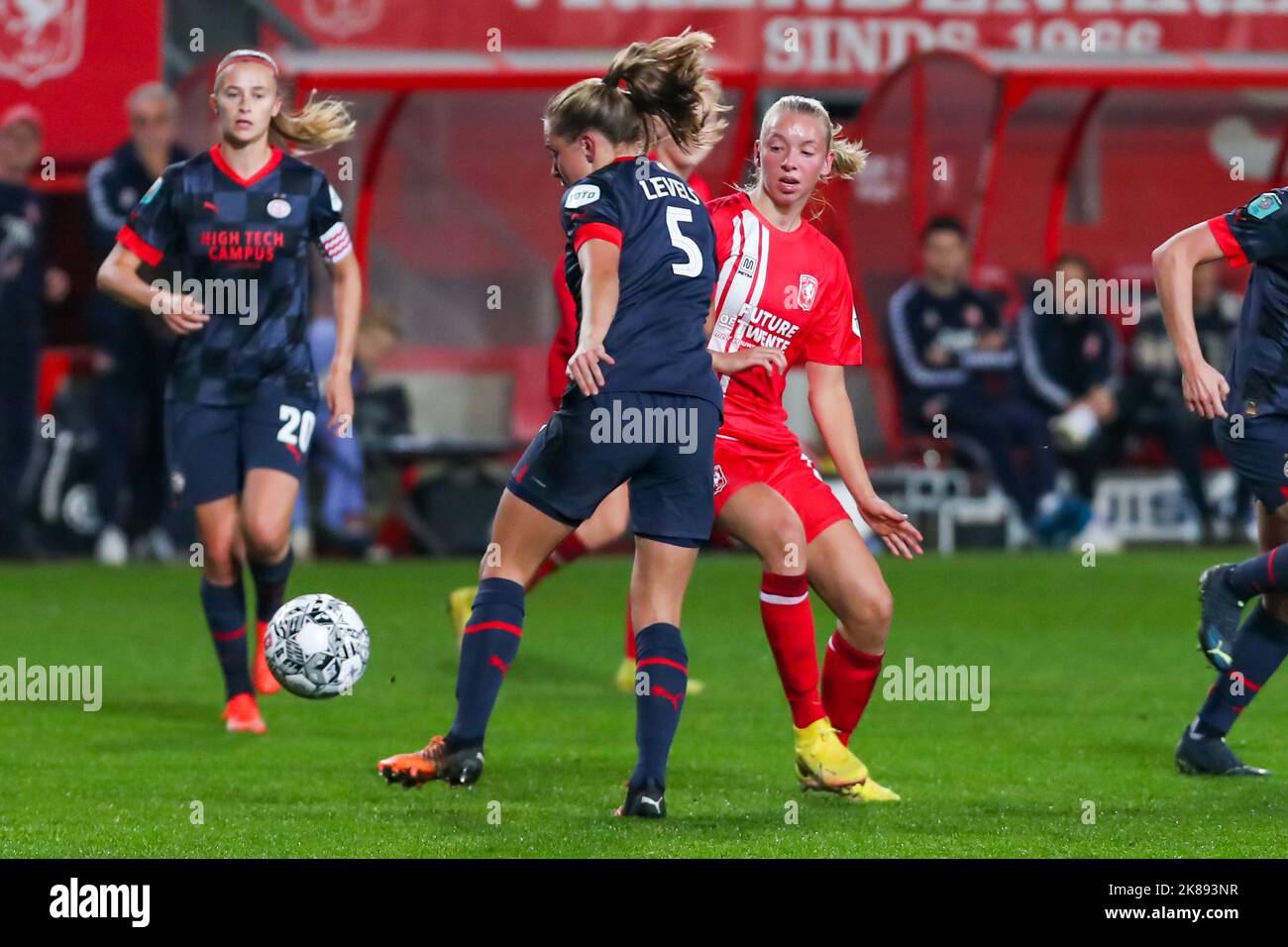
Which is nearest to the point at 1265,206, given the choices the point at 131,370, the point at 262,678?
the point at 262,678

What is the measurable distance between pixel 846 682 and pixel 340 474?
910 centimetres

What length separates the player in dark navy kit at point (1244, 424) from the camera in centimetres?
620

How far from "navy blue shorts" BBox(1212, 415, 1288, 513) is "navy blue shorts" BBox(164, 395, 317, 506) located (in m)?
3.08

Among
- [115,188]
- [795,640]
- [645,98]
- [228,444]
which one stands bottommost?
[795,640]

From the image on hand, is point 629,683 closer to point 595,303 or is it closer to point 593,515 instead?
point 593,515

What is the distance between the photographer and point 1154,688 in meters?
8.76

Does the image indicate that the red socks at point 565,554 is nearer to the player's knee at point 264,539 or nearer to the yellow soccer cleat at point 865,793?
the player's knee at point 264,539

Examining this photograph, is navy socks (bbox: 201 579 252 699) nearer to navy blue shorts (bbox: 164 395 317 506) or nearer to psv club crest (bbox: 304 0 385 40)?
navy blue shorts (bbox: 164 395 317 506)

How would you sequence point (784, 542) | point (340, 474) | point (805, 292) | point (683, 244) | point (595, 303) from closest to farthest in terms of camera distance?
point (595, 303)
point (683, 244)
point (784, 542)
point (805, 292)
point (340, 474)

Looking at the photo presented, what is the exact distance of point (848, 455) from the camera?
6184 millimetres

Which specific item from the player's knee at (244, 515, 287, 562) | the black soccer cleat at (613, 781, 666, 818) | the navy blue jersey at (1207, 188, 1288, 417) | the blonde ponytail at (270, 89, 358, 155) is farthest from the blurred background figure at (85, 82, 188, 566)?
the black soccer cleat at (613, 781, 666, 818)

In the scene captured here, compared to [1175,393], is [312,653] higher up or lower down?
lower down

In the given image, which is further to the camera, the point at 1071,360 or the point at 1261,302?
the point at 1071,360
